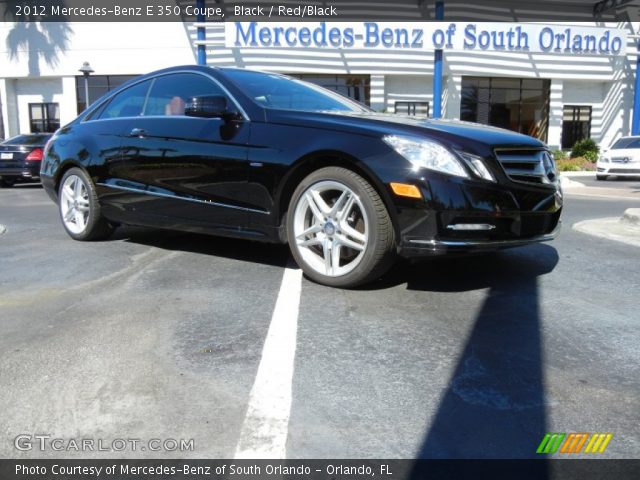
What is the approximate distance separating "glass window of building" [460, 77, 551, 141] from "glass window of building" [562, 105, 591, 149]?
3.42 feet

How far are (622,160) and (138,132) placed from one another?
15.8 metres

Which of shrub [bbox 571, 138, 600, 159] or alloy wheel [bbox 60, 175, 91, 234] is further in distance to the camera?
shrub [bbox 571, 138, 600, 159]

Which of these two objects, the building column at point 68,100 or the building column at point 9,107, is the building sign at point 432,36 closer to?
the building column at point 68,100

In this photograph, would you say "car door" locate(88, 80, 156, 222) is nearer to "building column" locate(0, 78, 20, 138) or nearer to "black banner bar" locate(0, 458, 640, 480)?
"black banner bar" locate(0, 458, 640, 480)

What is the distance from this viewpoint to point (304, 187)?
394cm

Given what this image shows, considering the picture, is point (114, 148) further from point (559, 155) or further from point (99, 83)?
point (559, 155)

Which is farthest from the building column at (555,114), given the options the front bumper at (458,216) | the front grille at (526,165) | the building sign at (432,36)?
the front bumper at (458,216)

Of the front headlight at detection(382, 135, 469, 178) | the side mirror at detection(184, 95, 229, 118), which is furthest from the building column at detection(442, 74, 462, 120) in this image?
the front headlight at detection(382, 135, 469, 178)

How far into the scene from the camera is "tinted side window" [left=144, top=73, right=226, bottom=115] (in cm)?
474

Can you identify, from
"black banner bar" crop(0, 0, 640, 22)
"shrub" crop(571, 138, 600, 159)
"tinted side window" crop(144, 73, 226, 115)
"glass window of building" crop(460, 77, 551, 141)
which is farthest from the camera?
"glass window of building" crop(460, 77, 551, 141)

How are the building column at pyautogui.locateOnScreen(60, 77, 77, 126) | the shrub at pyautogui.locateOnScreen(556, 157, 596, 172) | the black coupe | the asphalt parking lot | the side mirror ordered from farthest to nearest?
the building column at pyautogui.locateOnScreen(60, 77, 77, 126) → the shrub at pyautogui.locateOnScreen(556, 157, 596, 172) → the black coupe → the side mirror → the asphalt parking lot

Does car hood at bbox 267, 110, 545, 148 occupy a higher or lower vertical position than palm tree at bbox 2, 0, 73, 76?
lower

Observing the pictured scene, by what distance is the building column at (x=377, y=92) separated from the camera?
25266 mm

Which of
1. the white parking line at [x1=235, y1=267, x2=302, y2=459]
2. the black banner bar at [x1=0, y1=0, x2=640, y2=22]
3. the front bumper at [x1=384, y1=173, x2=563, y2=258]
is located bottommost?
the white parking line at [x1=235, y1=267, x2=302, y2=459]
